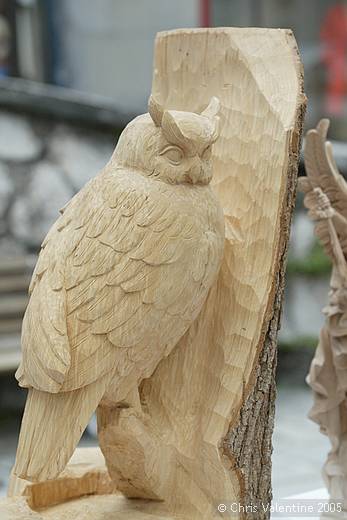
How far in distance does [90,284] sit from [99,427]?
0.89 feet

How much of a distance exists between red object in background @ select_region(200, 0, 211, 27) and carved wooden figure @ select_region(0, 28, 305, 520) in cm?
261

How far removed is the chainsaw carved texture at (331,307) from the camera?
186cm

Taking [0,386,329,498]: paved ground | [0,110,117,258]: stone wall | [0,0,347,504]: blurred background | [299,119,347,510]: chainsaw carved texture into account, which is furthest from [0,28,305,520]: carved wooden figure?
[0,110,117,258]: stone wall

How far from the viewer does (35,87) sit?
3861 mm

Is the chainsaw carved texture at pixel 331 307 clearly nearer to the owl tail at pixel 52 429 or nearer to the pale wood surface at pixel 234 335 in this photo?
the pale wood surface at pixel 234 335

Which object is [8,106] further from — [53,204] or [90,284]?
[90,284]

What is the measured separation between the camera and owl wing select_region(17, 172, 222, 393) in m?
1.33

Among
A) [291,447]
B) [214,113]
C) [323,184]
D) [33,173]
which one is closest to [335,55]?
[33,173]

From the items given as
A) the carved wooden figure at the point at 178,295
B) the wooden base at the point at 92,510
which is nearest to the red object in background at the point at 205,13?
the carved wooden figure at the point at 178,295

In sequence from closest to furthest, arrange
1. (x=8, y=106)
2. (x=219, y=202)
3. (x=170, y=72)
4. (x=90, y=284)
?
1. (x=90, y=284)
2. (x=219, y=202)
3. (x=170, y=72)
4. (x=8, y=106)

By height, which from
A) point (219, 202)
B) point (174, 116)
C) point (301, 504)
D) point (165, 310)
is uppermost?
point (174, 116)

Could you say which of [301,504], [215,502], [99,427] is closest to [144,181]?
[99,427]

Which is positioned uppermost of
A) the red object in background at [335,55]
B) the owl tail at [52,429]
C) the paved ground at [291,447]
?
the red object in background at [335,55]

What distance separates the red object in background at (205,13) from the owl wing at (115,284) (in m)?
2.94
